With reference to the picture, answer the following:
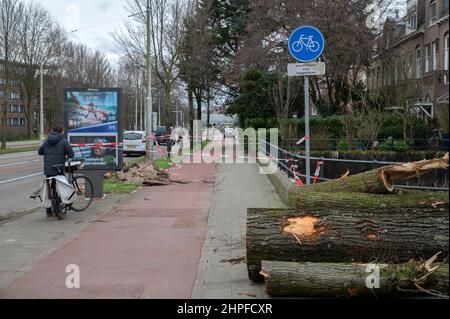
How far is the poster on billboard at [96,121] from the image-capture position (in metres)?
12.5

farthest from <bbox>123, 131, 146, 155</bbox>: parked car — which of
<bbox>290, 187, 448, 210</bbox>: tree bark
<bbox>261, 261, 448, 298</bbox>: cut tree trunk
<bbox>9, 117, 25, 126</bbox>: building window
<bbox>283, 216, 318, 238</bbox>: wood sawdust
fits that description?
<bbox>9, 117, 25, 126</bbox>: building window

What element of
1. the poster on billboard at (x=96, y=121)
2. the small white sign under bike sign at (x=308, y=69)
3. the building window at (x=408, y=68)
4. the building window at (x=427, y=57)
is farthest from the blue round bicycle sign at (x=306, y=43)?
the building window at (x=427, y=57)

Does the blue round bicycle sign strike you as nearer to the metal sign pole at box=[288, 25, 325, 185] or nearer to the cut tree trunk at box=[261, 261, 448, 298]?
the metal sign pole at box=[288, 25, 325, 185]

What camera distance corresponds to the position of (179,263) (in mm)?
6426

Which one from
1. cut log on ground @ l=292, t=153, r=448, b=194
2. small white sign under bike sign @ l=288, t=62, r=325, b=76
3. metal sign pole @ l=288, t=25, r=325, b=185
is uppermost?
metal sign pole @ l=288, t=25, r=325, b=185

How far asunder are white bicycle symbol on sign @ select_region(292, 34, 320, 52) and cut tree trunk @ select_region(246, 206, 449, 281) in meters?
4.01

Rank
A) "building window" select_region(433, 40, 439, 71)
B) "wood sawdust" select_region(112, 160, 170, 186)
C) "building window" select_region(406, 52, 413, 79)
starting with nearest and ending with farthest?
"wood sawdust" select_region(112, 160, 170, 186) → "building window" select_region(406, 52, 413, 79) → "building window" select_region(433, 40, 439, 71)

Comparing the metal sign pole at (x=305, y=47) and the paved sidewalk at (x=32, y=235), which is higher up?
the metal sign pole at (x=305, y=47)

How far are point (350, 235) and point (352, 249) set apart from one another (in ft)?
0.45

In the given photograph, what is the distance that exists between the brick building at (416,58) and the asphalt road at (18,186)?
19.7m

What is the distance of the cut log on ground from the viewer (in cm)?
632

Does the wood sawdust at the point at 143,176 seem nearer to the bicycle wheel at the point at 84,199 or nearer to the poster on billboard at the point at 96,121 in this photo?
the poster on billboard at the point at 96,121
